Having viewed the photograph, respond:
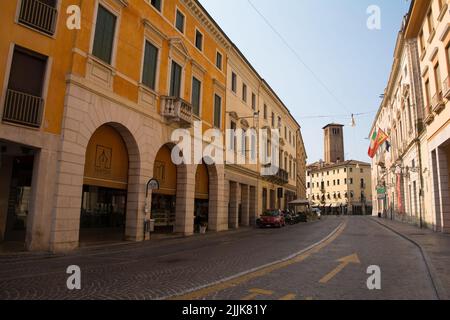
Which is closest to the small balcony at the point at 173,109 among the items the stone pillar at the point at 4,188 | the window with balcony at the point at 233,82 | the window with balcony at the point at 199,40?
the window with balcony at the point at 199,40

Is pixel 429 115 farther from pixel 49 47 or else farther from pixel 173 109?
pixel 49 47

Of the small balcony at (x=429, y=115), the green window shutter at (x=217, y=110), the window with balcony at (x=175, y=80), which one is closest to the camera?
the window with balcony at (x=175, y=80)

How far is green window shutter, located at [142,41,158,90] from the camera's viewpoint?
16750 mm

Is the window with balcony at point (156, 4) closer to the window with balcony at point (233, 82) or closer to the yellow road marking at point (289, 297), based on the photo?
→ the window with balcony at point (233, 82)

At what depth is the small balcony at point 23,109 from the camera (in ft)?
34.8

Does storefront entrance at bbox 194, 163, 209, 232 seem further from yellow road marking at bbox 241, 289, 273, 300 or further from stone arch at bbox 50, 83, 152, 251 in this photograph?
yellow road marking at bbox 241, 289, 273, 300

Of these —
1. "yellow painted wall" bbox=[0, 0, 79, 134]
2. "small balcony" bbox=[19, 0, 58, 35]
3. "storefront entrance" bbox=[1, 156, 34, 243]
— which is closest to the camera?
"yellow painted wall" bbox=[0, 0, 79, 134]

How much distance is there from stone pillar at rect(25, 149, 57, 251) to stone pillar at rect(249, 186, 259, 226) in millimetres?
21701

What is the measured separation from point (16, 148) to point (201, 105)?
40.2 ft

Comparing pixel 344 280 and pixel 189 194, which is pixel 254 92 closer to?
pixel 189 194

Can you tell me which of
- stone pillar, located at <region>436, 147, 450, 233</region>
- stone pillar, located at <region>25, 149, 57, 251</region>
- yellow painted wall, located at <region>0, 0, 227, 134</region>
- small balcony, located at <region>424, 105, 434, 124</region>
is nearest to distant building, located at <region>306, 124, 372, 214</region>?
small balcony, located at <region>424, 105, 434, 124</region>

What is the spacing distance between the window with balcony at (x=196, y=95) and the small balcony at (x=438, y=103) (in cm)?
1401

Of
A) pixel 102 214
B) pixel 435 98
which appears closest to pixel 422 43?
pixel 435 98
